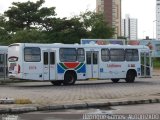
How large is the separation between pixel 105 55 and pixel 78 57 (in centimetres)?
247

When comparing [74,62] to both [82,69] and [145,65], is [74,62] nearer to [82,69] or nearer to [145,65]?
[82,69]

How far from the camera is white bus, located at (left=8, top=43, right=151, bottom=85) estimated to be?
95.7ft

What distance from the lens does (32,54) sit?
96.4ft

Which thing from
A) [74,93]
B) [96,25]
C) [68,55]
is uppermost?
[96,25]

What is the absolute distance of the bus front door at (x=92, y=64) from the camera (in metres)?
32.0

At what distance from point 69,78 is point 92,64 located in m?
2.27

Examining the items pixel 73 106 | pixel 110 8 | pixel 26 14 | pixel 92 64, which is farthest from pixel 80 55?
pixel 110 8

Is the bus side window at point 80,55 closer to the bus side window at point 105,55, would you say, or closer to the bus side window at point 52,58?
the bus side window at point 105,55

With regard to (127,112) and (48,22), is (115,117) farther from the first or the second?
(48,22)

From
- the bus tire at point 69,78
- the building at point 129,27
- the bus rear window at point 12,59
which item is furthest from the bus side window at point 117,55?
the building at point 129,27

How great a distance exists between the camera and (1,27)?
66188mm

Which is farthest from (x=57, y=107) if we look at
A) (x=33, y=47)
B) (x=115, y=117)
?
(x=33, y=47)

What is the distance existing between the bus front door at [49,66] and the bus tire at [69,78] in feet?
3.08

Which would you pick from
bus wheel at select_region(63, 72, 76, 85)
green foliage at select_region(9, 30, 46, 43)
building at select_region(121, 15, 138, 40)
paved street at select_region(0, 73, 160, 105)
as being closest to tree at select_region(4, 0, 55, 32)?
green foliage at select_region(9, 30, 46, 43)
